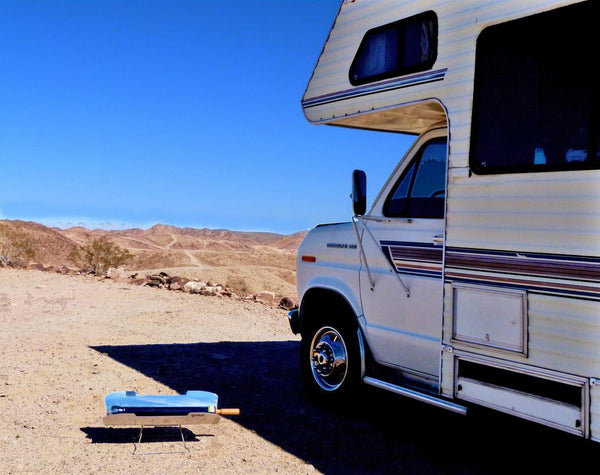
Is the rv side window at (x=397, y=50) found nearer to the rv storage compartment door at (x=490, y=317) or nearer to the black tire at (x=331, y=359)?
the rv storage compartment door at (x=490, y=317)

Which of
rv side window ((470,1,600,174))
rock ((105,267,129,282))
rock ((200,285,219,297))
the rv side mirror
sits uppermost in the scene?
rv side window ((470,1,600,174))

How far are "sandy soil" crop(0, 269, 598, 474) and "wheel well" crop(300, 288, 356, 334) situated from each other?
802 millimetres

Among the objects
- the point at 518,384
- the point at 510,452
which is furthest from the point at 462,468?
the point at 518,384

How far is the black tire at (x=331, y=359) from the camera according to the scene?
18.4 ft

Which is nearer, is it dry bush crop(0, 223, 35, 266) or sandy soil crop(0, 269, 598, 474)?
sandy soil crop(0, 269, 598, 474)

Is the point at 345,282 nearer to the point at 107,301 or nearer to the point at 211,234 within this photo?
the point at 107,301

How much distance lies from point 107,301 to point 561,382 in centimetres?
1043

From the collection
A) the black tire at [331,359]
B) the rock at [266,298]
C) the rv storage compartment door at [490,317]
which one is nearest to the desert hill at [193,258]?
the rock at [266,298]

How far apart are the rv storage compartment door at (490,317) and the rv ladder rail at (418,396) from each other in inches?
18.0

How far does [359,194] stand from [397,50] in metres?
1.16

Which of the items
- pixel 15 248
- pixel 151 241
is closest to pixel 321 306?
pixel 15 248

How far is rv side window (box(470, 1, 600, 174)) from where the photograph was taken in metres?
3.78

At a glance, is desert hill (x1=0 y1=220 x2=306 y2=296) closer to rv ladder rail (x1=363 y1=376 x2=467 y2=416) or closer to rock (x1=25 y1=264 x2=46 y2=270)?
rock (x1=25 y1=264 x2=46 y2=270)

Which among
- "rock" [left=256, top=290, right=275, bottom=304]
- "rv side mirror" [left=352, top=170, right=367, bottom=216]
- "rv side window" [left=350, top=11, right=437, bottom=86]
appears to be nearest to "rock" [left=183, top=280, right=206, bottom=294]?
"rock" [left=256, top=290, right=275, bottom=304]
